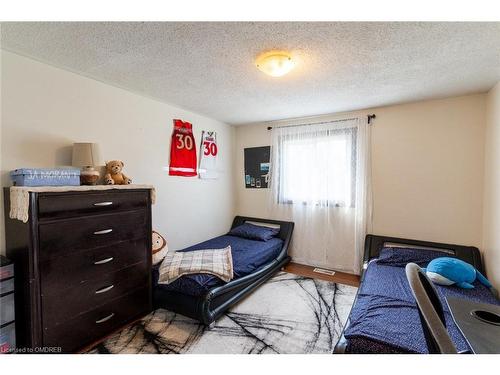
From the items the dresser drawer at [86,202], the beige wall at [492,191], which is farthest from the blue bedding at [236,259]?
the beige wall at [492,191]

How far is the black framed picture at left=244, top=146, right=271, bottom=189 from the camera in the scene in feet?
12.7

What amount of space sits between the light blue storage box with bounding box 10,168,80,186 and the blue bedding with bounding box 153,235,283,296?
1.13 metres

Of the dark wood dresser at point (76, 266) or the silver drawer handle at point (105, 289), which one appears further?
the silver drawer handle at point (105, 289)

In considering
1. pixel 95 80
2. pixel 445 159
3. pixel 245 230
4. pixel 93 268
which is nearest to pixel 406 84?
pixel 445 159

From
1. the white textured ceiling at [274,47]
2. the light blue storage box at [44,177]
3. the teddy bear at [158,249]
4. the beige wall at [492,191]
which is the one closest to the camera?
the white textured ceiling at [274,47]

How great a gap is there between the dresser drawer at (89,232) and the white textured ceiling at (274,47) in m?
1.28

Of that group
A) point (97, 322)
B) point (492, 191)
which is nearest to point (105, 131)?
point (97, 322)

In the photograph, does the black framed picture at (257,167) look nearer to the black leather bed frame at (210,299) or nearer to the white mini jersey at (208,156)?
the white mini jersey at (208,156)

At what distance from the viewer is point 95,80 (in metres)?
2.23

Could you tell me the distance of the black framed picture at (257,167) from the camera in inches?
153

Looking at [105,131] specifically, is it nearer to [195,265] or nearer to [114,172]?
[114,172]

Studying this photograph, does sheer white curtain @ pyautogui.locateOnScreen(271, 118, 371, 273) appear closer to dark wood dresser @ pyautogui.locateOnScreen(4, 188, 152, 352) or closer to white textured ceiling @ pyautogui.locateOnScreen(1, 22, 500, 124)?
white textured ceiling @ pyautogui.locateOnScreen(1, 22, 500, 124)

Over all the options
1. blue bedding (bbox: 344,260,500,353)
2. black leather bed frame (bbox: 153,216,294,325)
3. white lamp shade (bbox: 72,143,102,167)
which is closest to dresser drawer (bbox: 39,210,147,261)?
white lamp shade (bbox: 72,143,102,167)
